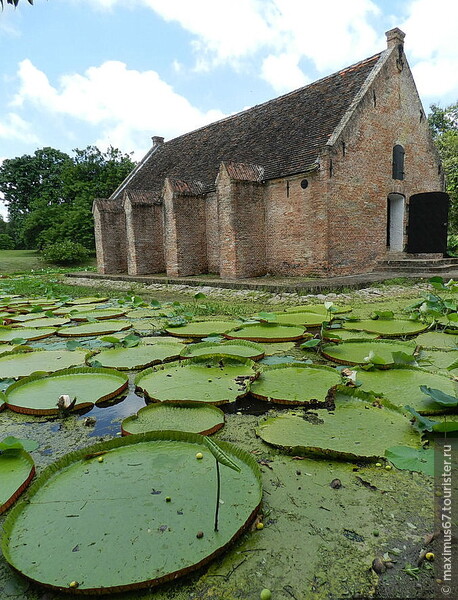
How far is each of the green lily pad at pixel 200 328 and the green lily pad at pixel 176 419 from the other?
2.06 meters

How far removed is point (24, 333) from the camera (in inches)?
194

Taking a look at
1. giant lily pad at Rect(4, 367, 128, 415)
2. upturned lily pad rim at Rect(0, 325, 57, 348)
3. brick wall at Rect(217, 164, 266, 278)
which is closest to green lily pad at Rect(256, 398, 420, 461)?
giant lily pad at Rect(4, 367, 128, 415)

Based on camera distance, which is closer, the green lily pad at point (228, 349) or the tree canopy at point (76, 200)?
the green lily pad at point (228, 349)

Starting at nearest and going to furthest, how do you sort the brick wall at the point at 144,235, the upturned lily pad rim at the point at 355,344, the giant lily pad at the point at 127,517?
1. the giant lily pad at the point at 127,517
2. the upturned lily pad rim at the point at 355,344
3. the brick wall at the point at 144,235

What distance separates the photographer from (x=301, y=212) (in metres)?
10.8

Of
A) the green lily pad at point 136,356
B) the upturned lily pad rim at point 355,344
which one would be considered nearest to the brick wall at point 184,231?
the green lily pad at point 136,356

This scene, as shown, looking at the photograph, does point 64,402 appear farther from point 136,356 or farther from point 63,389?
point 136,356

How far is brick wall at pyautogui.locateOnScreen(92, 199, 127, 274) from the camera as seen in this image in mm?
16703

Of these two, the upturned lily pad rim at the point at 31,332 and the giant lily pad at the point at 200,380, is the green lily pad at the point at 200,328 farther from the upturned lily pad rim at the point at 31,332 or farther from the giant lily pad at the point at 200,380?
the upturned lily pad rim at the point at 31,332

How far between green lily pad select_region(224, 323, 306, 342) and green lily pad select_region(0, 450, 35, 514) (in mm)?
2638

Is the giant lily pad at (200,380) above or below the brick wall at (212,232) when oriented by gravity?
below

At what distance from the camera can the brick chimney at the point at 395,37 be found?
1118 centimetres

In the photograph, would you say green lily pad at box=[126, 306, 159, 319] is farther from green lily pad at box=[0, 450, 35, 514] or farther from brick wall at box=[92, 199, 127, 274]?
brick wall at box=[92, 199, 127, 274]

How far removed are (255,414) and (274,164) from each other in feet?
33.8
